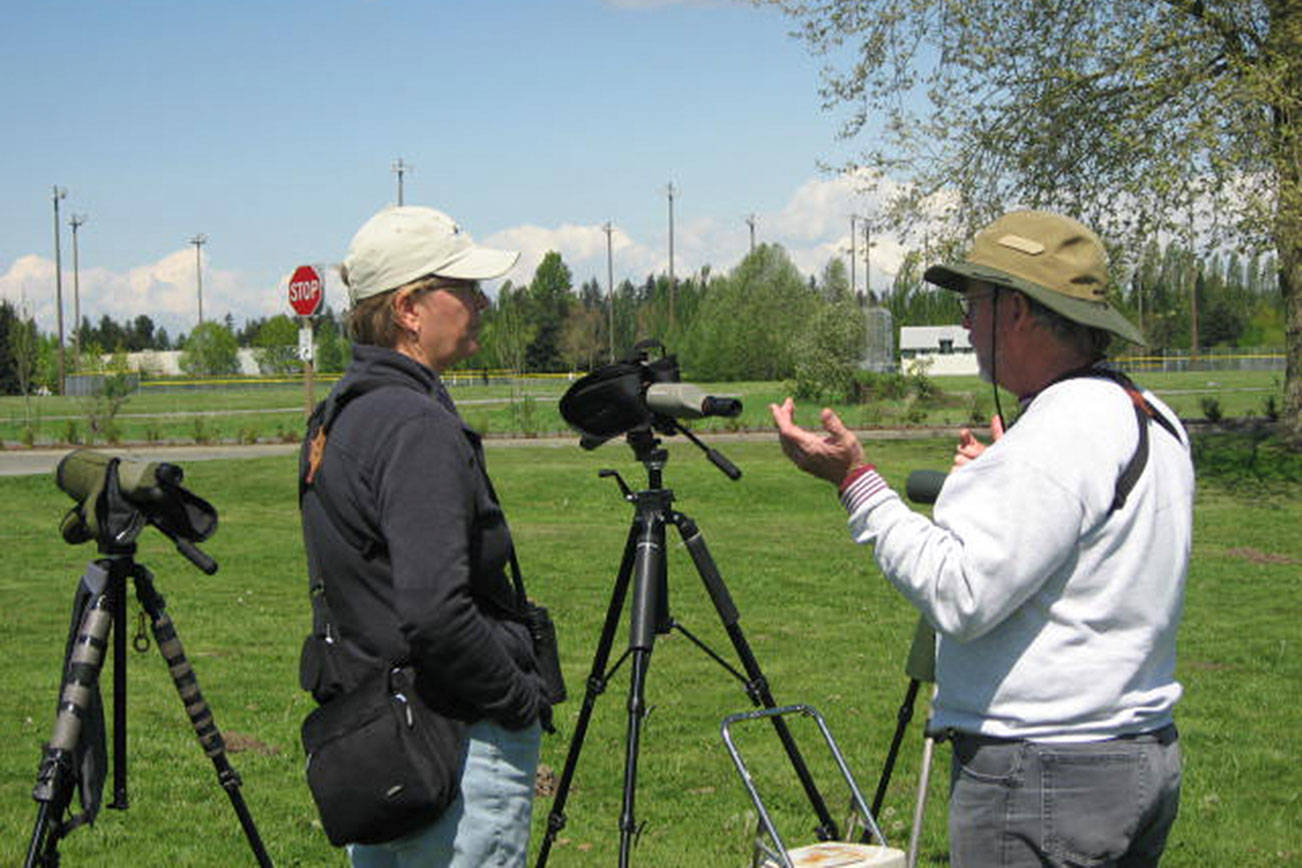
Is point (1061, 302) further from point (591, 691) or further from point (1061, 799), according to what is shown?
point (591, 691)

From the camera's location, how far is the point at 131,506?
12.3 ft

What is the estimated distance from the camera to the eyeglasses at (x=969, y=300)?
281 centimetres

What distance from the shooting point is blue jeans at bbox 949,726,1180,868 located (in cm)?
260

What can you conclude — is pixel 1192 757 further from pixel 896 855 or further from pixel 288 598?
pixel 288 598

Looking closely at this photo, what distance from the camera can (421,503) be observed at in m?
2.69

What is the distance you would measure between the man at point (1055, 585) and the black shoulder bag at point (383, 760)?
36.2 inches

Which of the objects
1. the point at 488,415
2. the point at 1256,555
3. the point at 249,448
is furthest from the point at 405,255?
the point at 488,415

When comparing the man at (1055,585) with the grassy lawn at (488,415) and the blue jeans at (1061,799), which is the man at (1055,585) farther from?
the grassy lawn at (488,415)

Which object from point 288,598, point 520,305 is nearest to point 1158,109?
point 288,598

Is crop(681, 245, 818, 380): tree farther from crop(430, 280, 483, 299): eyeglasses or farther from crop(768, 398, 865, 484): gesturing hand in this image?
crop(768, 398, 865, 484): gesturing hand

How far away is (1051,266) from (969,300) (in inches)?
7.7

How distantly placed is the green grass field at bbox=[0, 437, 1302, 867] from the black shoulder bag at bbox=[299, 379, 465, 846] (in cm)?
290

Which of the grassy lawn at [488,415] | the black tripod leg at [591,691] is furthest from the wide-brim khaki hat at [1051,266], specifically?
the grassy lawn at [488,415]

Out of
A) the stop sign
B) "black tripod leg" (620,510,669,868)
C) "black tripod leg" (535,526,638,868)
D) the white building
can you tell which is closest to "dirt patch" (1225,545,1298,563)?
"black tripod leg" (535,526,638,868)
